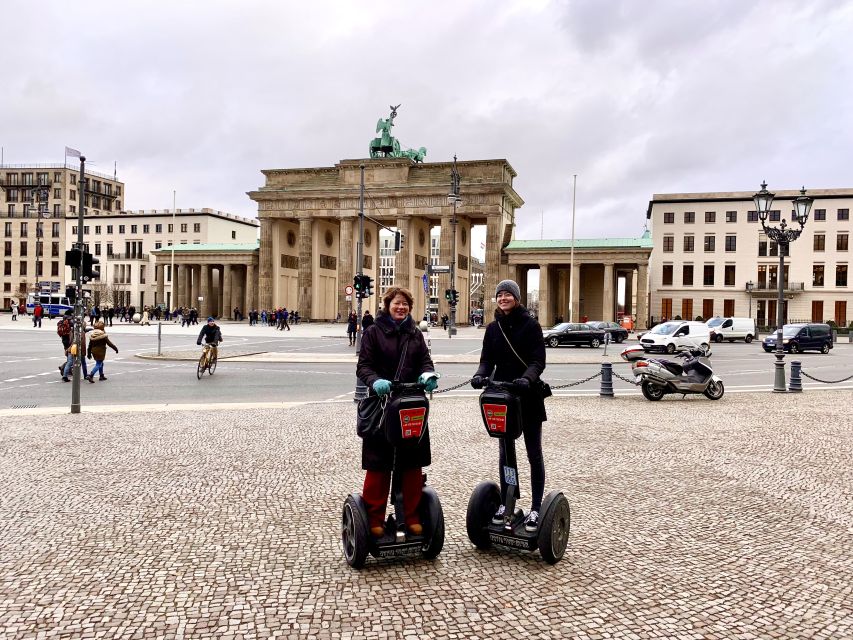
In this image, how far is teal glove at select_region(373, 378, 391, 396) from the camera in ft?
15.5

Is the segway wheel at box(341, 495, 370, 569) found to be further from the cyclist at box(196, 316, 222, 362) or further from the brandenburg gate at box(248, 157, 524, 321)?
the brandenburg gate at box(248, 157, 524, 321)

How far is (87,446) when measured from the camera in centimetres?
922

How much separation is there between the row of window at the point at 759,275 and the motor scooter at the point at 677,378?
205 ft

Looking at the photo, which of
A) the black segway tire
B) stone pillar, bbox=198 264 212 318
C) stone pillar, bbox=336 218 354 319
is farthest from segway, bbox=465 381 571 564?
stone pillar, bbox=198 264 212 318

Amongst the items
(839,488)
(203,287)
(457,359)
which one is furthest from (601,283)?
(839,488)

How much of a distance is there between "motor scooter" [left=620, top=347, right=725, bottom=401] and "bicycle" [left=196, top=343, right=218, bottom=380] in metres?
11.6

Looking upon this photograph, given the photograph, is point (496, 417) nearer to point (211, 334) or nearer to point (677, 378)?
point (677, 378)

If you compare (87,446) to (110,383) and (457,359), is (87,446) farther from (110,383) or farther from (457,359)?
(457,359)

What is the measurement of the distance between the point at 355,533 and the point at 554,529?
1.43 metres

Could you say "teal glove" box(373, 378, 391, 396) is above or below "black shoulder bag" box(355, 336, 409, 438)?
above

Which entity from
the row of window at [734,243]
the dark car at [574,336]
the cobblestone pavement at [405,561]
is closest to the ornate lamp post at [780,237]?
the cobblestone pavement at [405,561]

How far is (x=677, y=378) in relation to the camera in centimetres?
1494

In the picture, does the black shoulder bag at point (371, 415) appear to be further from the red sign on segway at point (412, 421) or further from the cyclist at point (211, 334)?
the cyclist at point (211, 334)

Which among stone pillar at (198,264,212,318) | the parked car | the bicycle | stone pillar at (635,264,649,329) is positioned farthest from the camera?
stone pillar at (198,264,212,318)
